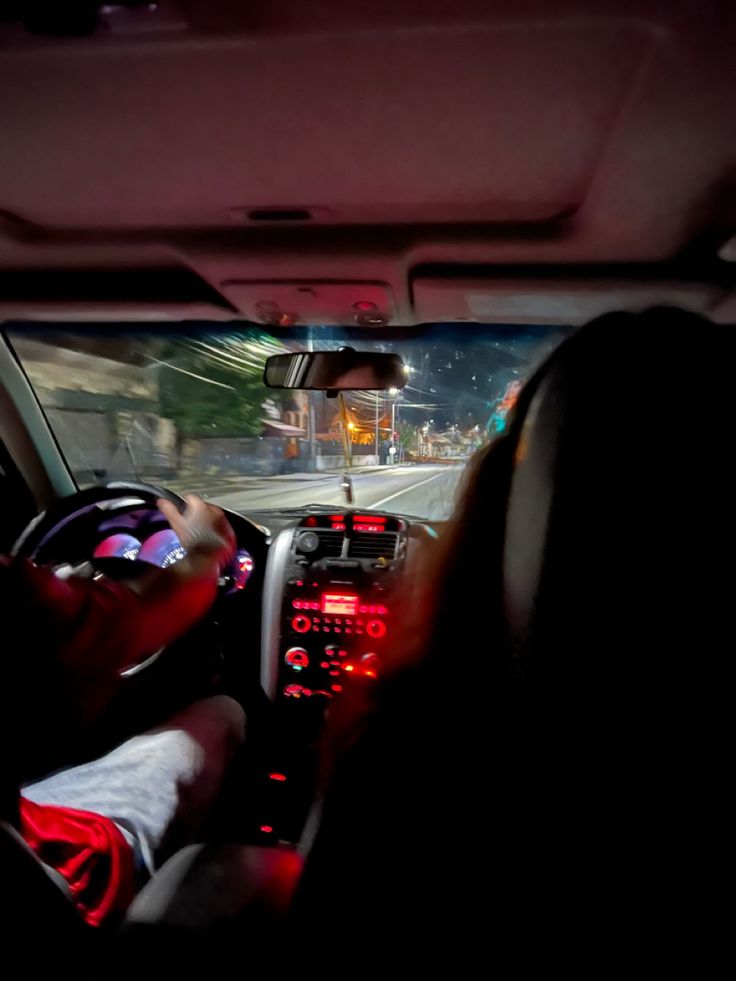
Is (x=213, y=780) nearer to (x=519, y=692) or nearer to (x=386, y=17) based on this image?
(x=519, y=692)

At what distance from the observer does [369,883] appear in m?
0.85

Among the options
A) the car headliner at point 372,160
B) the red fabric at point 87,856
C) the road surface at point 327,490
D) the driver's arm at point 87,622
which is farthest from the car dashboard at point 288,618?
the red fabric at point 87,856

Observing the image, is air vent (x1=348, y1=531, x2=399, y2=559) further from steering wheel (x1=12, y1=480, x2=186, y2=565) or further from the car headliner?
the car headliner

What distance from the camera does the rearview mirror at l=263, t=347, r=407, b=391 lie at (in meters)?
2.81

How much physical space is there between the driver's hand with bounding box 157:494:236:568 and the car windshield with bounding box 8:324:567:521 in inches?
34.7

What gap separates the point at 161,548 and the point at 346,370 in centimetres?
119

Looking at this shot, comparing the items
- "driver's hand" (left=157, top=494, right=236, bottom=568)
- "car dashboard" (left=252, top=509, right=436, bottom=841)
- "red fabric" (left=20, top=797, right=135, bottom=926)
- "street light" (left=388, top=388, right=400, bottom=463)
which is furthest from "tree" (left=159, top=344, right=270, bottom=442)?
"red fabric" (left=20, top=797, right=135, bottom=926)

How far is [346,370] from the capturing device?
283 centimetres

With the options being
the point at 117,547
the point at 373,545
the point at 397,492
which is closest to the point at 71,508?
the point at 117,547

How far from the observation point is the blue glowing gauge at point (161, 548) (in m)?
2.90

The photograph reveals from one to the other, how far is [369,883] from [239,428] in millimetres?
3396

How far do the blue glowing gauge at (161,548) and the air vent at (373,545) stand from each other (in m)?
0.84

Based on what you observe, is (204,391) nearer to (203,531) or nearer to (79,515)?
(79,515)

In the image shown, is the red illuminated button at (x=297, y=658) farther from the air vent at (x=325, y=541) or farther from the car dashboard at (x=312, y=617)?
the air vent at (x=325, y=541)
